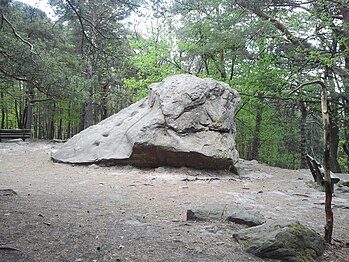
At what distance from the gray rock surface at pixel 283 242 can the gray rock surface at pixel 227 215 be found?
1.76 ft

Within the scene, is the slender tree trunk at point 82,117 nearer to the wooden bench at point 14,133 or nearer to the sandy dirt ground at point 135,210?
the wooden bench at point 14,133

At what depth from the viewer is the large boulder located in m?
8.55

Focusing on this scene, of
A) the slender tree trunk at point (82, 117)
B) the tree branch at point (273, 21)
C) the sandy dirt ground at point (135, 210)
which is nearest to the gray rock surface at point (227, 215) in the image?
the sandy dirt ground at point (135, 210)

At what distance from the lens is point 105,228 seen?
11.5 ft

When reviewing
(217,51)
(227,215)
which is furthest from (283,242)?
(217,51)

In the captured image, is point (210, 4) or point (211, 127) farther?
point (210, 4)

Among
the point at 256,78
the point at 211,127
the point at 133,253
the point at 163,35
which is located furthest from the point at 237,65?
the point at 133,253

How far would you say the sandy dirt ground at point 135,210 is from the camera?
9.40ft

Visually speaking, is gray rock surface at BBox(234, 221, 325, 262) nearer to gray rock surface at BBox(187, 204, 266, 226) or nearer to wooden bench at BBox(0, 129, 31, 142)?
gray rock surface at BBox(187, 204, 266, 226)

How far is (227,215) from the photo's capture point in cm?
396

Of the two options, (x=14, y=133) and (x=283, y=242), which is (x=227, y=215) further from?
(x=14, y=133)

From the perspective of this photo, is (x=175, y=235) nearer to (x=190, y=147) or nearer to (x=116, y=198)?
(x=116, y=198)

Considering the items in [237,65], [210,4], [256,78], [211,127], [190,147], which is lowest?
[190,147]

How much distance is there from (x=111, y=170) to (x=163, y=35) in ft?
26.6
